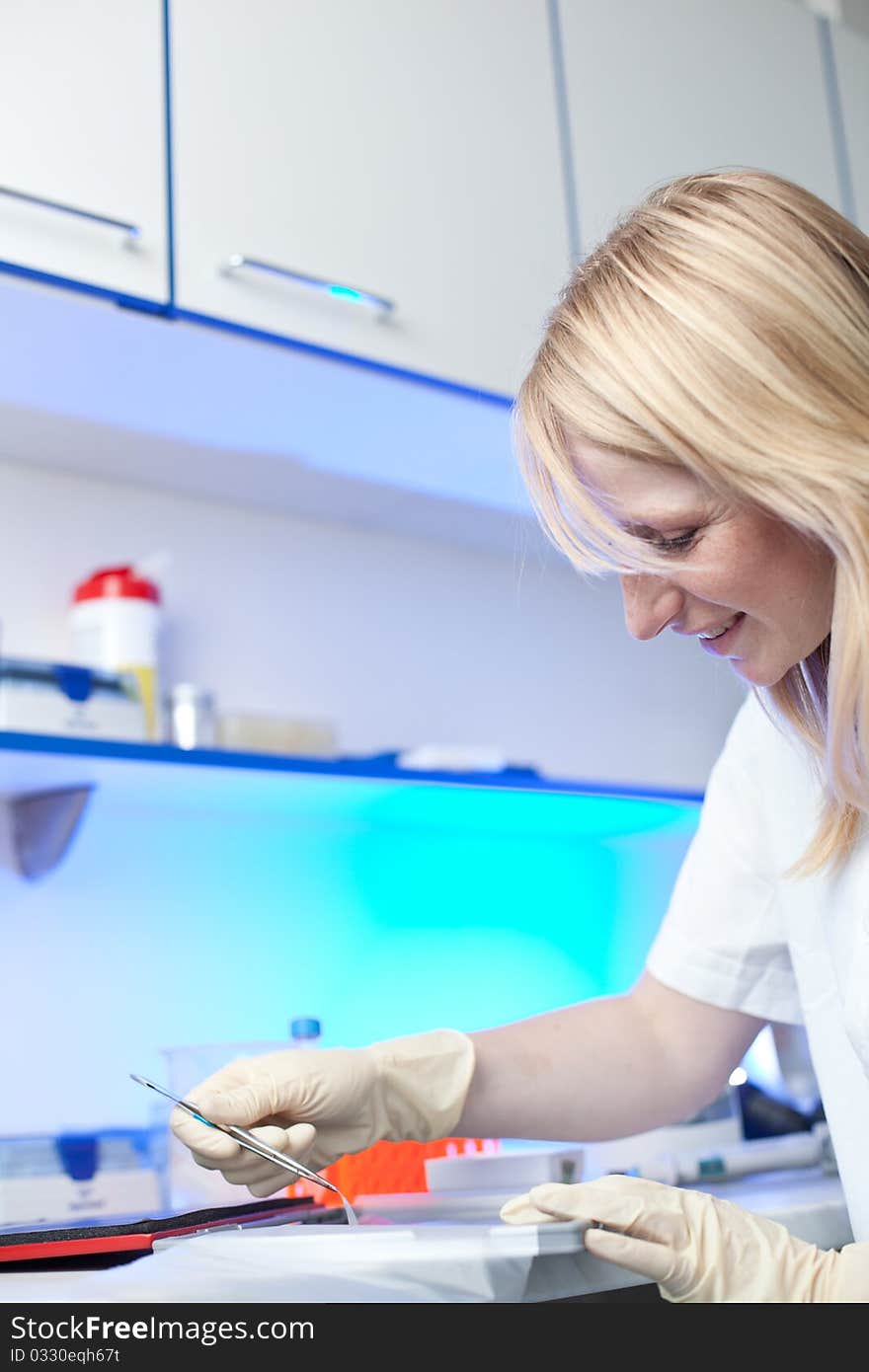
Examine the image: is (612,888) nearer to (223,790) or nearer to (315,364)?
(223,790)

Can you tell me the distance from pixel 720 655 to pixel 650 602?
8cm

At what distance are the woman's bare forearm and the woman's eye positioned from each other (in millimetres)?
423

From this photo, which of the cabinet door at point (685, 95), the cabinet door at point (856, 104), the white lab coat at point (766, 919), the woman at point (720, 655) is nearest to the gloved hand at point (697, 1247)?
the woman at point (720, 655)

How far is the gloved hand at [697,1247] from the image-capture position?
0.69 metres

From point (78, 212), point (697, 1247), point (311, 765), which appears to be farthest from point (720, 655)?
point (78, 212)

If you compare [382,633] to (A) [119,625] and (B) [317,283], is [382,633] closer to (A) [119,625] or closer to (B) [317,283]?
(A) [119,625]

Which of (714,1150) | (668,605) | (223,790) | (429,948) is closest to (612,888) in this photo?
(429,948)

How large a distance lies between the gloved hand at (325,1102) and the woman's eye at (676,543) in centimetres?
42

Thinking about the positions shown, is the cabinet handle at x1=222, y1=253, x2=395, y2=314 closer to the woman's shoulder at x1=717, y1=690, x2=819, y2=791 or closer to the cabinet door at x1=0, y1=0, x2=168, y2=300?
the cabinet door at x1=0, y1=0, x2=168, y2=300

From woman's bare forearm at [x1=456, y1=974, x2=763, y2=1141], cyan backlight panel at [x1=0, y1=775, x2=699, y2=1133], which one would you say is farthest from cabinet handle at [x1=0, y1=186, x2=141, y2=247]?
woman's bare forearm at [x1=456, y1=974, x2=763, y2=1141]

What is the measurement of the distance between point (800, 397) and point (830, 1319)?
1.67 feet

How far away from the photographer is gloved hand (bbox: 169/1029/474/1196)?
0.92m

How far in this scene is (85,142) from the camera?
123 centimetres

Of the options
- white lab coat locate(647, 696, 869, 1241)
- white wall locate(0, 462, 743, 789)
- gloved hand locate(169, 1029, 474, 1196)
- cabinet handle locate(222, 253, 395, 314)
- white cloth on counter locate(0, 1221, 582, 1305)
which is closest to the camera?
white cloth on counter locate(0, 1221, 582, 1305)
